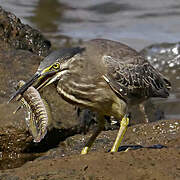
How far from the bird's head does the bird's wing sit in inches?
22.4

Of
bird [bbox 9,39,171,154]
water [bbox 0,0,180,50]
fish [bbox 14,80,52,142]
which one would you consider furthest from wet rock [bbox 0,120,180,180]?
water [bbox 0,0,180,50]

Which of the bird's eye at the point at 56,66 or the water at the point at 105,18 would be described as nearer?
the bird's eye at the point at 56,66

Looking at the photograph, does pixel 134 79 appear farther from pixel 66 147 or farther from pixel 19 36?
pixel 19 36

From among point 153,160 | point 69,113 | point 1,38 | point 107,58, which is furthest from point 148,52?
point 153,160

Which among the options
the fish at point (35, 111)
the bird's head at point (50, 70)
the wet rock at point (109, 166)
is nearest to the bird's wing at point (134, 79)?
the bird's head at point (50, 70)

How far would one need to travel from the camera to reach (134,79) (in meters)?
6.53

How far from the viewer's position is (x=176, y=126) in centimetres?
785

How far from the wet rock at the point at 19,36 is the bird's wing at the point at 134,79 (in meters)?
3.38

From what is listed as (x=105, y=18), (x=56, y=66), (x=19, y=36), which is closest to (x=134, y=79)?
(x=56, y=66)

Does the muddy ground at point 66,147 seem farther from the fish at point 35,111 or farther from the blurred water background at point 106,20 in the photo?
the blurred water background at point 106,20

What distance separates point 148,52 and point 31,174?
10642 millimetres

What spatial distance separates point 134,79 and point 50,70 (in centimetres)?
136

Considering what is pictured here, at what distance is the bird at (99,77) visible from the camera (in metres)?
5.63

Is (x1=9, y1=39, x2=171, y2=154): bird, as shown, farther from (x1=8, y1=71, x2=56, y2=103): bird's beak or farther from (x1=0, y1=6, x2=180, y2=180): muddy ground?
(x1=0, y1=6, x2=180, y2=180): muddy ground
